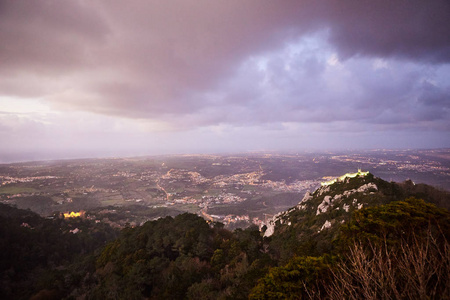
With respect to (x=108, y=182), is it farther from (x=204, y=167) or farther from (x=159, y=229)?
(x=159, y=229)

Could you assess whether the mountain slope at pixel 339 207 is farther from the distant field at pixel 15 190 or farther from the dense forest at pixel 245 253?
the distant field at pixel 15 190

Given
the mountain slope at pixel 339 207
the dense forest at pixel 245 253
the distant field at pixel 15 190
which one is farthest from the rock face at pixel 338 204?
the distant field at pixel 15 190

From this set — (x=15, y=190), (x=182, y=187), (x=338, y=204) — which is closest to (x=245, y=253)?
(x=338, y=204)

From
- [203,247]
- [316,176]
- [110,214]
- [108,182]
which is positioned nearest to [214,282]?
[203,247]

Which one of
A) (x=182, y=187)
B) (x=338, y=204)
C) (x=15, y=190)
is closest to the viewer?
(x=338, y=204)

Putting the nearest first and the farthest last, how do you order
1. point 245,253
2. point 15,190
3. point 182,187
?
1. point 245,253
2. point 15,190
3. point 182,187

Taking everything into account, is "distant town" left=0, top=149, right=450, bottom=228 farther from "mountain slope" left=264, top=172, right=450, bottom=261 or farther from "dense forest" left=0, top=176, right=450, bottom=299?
"mountain slope" left=264, top=172, right=450, bottom=261

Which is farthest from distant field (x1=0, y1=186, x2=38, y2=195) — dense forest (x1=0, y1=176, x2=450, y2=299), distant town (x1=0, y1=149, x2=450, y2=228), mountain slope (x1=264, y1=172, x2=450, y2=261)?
mountain slope (x1=264, y1=172, x2=450, y2=261)

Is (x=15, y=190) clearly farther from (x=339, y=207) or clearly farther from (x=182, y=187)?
(x=339, y=207)
